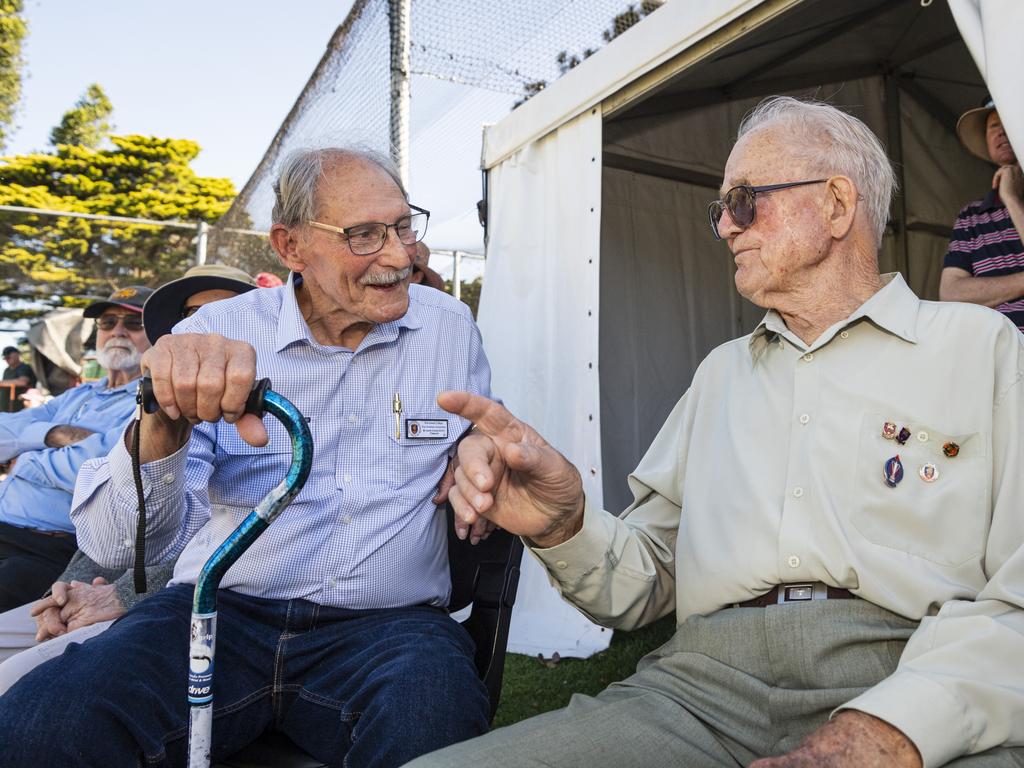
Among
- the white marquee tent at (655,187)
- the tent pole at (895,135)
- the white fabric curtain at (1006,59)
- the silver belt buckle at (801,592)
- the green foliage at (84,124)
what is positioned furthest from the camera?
the green foliage at (84,124)

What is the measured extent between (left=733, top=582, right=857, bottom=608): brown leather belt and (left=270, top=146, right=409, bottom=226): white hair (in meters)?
1.55

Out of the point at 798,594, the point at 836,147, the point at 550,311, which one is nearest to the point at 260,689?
the point at 798,594

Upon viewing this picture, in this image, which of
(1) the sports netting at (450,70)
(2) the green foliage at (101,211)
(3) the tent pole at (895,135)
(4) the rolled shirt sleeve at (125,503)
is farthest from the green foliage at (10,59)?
(4) the rolled shirt sleeve at (125,503)

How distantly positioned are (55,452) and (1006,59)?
4177 mm

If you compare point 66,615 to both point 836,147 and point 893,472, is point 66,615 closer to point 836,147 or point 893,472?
point 893,472

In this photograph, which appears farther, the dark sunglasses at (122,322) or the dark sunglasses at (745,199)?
the dark sunglasses at (122,322)

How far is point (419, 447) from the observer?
7.38 ft

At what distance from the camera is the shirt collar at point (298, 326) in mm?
2244

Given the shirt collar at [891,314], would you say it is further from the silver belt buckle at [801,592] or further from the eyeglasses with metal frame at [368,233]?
the eyeglasses with metal frame at [368,233]

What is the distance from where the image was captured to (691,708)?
1635 mm

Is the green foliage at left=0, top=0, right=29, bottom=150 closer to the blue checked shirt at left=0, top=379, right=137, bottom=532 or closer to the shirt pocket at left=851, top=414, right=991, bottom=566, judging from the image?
the blue checked shirt at left=0, top=379, right=137, bottom=532

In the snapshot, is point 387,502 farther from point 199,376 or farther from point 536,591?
point 536,591

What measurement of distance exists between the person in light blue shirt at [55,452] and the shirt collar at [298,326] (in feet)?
6.80

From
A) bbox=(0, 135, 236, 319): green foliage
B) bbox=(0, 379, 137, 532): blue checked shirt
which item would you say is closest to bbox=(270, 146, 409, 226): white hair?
bbox=(0, 379, 137, 532): blue checked shirt
